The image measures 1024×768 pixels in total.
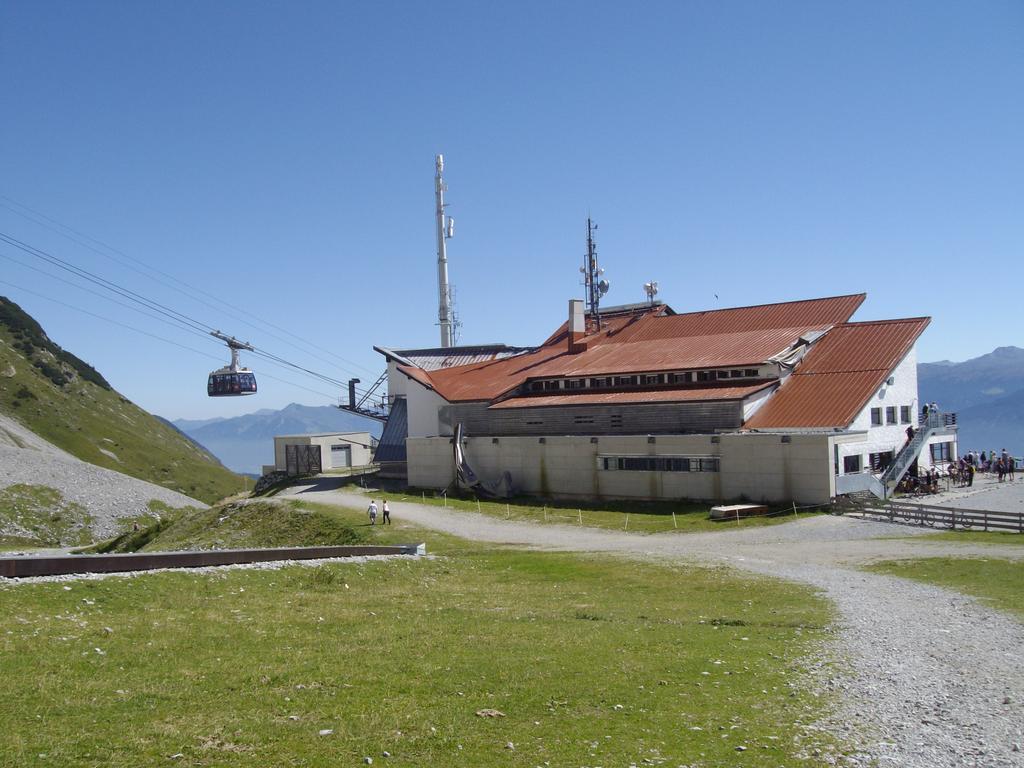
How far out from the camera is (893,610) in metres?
22.1

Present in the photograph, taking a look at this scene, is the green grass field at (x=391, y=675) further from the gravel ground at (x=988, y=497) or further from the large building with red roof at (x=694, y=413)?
the gravel ground at (x=988, y=497)

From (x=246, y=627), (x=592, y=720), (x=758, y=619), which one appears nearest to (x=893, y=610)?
(x=758, y=619)

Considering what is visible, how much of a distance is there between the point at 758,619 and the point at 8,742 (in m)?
16.2

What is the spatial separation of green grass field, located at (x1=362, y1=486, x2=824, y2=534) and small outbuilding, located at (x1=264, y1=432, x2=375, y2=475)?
2504 cm

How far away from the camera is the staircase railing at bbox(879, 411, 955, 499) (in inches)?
1992

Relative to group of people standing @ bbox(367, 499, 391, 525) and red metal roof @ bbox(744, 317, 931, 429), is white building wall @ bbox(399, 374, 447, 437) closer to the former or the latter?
group of people standing @ bbox(367, 499, 391, 525)

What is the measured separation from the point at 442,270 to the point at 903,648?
314 feet

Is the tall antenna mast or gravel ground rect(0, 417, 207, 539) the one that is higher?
the tall antenna mast

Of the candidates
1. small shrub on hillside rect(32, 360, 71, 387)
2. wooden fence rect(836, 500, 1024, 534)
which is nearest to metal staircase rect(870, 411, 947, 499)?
wooden fence rect(836, 500, 1024, 534)

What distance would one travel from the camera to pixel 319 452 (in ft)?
281

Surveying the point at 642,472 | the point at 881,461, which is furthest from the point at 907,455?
the point at 642,472

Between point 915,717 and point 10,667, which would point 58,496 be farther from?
point 915,717

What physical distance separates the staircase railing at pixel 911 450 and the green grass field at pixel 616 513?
7.69 m

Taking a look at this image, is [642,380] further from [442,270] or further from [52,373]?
[52,373]
